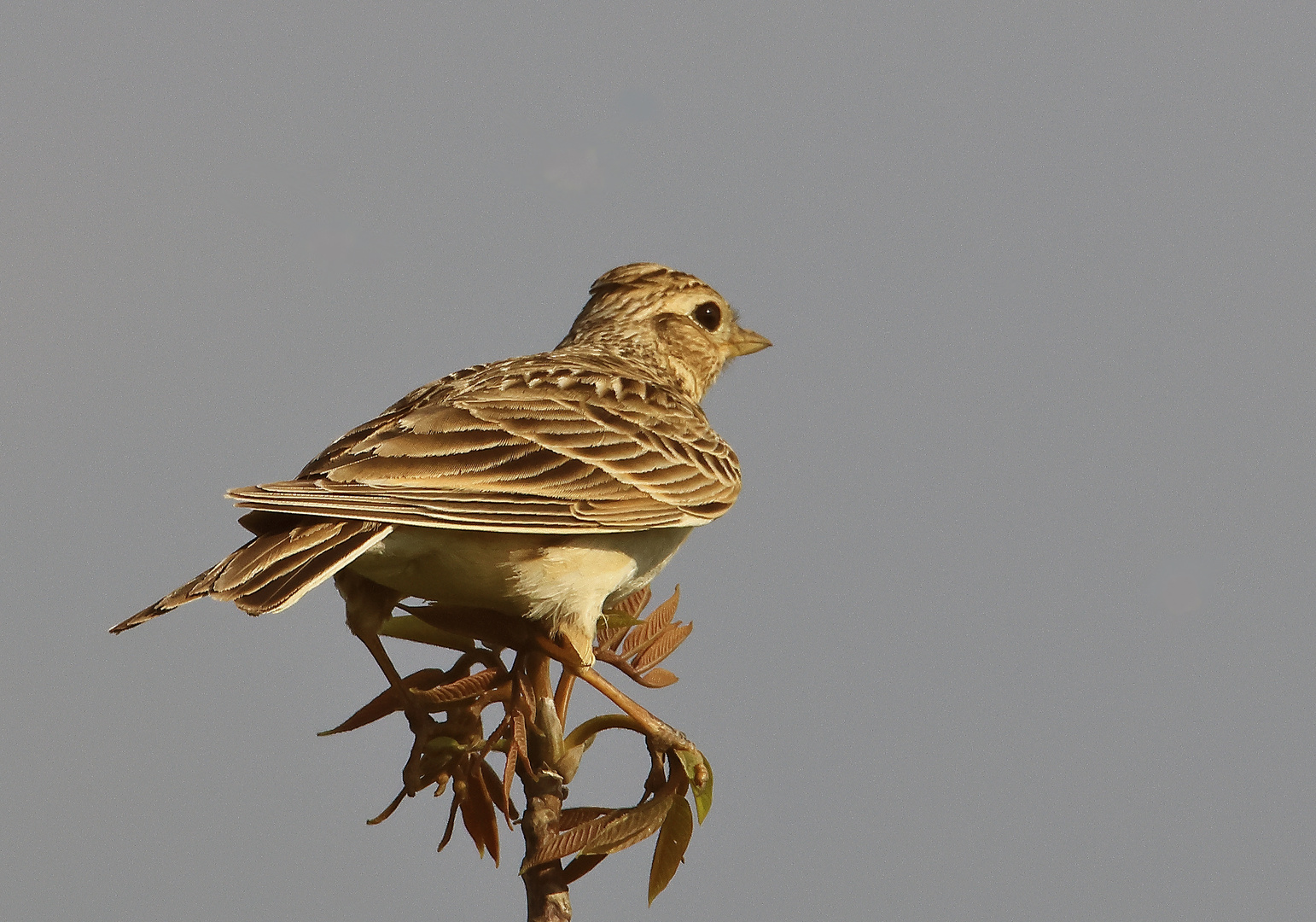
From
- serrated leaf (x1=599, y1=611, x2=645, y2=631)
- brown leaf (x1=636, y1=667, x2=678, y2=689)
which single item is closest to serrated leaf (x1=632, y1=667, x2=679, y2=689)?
brown leaf (x1=636, y1=667, x2=678, y2=689)

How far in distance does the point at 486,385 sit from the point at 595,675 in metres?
2.03

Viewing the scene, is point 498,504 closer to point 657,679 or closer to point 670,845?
point 657,679

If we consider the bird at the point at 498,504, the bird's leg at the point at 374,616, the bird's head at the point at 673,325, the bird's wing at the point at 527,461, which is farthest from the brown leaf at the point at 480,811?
the bird's head at the point at 673,325

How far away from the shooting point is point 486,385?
6301 mm

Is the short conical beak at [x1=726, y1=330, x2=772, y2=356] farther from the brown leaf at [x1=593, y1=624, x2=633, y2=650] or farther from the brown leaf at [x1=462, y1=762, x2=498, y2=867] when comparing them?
the brown leaf at [x1=462, y1=762, x2=498, y2=867]

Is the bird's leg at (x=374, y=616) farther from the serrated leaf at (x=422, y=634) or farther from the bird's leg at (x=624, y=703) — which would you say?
the bird's leg at (x=624, y=703)

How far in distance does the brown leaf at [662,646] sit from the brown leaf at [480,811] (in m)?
0.67

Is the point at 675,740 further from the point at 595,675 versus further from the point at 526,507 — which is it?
the point at 526,507

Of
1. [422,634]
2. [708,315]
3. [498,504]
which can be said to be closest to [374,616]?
[422,634]

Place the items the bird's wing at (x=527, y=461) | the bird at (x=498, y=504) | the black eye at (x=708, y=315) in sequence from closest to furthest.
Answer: the bird at (x=498, y=504) → the bird's wing at (x=527, y=461) → the black eye at (x=708, y=315)

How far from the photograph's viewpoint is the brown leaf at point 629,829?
3.80 m

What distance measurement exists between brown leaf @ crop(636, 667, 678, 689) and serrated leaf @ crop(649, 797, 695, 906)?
0.56 metres

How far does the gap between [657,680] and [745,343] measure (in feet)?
13.0

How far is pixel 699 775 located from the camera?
414 centimetres
